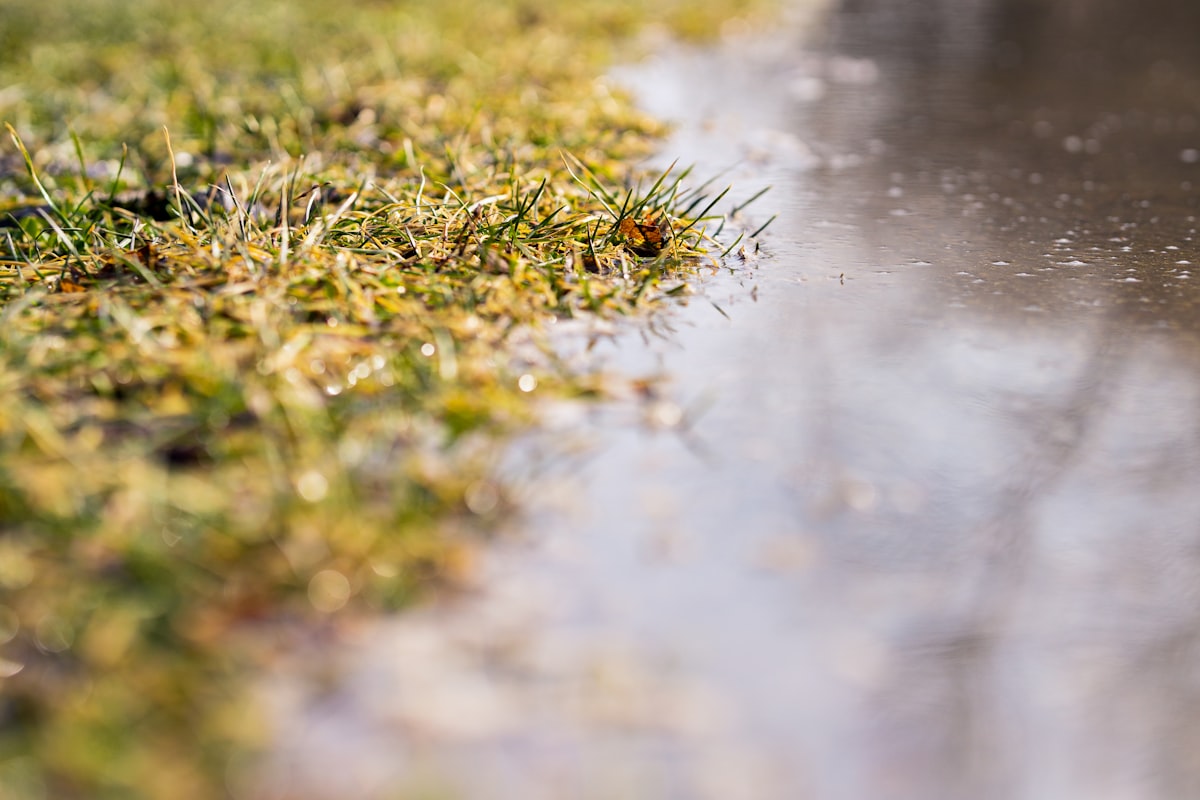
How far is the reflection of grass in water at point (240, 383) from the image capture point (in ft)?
3.97

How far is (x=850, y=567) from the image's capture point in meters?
1.39

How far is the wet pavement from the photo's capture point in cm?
111

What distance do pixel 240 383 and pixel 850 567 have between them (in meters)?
1.08

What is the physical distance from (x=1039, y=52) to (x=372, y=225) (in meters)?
4.81

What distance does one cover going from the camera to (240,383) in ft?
5.63

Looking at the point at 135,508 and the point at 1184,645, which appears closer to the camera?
the point at 1184,645

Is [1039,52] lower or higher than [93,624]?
higher

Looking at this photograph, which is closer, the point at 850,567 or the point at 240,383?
the point at 850,567

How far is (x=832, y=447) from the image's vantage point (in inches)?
65.7

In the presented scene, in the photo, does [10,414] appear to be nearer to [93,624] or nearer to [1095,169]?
[93,624]

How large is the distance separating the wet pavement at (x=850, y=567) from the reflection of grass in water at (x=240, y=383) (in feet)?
0.46

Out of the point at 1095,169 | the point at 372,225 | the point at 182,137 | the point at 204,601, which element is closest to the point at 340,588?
the point at 204,601

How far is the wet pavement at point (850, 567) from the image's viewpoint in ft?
3.65

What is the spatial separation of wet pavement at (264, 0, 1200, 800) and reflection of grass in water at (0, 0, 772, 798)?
0.46 ft
